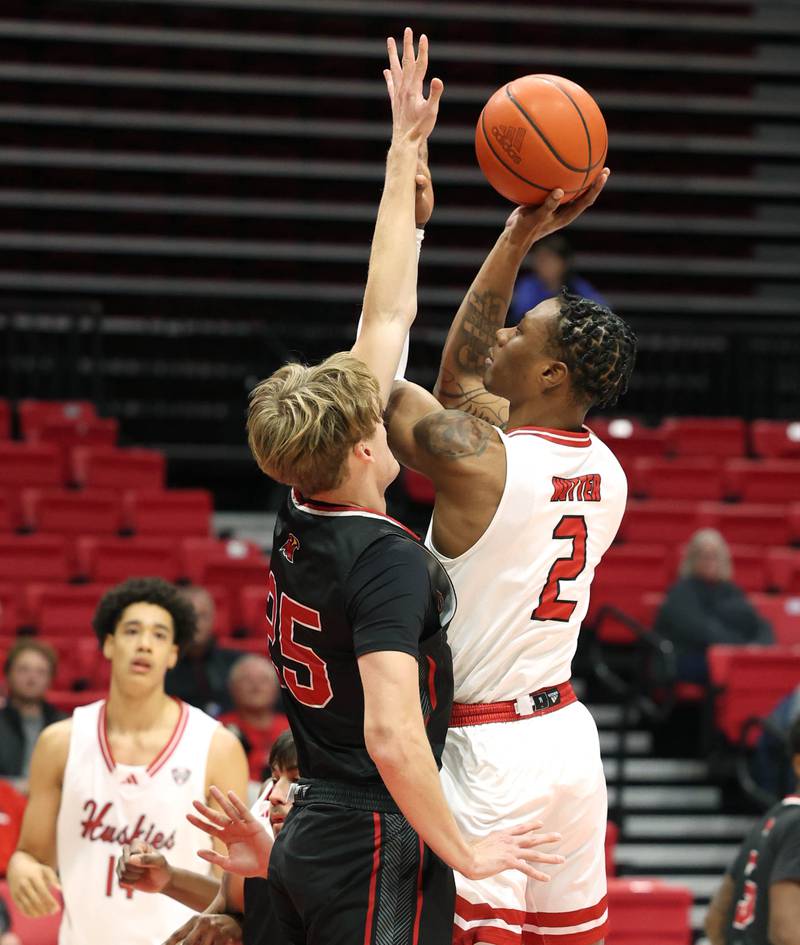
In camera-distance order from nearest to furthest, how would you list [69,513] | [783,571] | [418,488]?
[69,513] < [783,571] < [418,488]

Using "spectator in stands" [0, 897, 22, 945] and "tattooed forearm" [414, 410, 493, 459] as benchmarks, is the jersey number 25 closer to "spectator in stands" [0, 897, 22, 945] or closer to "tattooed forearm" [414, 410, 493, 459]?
"tattooed forearm" [414, 410, 493, 459]

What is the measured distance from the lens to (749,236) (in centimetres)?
1291

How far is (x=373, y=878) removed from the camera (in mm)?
2590

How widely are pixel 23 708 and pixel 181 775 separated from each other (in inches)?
107

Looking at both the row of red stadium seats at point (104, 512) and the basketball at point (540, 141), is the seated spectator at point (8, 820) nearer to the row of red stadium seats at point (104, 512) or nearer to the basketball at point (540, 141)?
the row of red stadium seats at point (104, 512)

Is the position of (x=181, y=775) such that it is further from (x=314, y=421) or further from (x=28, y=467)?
(x=28, y=467)

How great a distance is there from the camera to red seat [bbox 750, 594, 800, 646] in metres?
8.56

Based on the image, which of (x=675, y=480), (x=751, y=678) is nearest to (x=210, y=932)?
(x=751, y=678)

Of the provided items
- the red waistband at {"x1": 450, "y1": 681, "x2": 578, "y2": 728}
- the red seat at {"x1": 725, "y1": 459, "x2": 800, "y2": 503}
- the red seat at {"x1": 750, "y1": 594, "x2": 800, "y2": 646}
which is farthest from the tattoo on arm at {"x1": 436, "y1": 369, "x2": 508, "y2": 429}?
the red seat at {"x1": 725, "y1": 459, "x2": 800, "y2": 503}

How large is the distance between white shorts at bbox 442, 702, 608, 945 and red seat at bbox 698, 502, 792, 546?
6.49 m

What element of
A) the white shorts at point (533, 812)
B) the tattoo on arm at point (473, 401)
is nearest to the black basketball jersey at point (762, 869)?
the white shorts at point (533, 812)

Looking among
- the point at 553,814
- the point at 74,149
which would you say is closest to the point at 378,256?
the point at 553,814

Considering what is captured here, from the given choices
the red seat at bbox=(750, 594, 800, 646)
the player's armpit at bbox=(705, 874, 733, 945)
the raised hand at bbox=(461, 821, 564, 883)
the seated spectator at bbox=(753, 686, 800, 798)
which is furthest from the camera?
the red seat at bbox=(750, 594, 800, 646)

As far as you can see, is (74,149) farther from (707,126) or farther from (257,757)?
(257,757)
